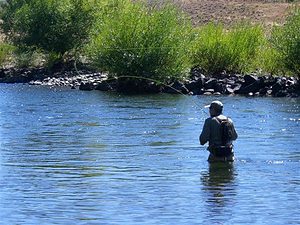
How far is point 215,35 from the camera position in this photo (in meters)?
61.8

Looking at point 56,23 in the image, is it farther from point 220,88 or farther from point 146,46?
point 220,88

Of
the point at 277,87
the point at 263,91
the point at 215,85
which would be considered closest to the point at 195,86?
the point at 215,85

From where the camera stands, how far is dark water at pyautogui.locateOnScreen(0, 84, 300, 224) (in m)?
18.2

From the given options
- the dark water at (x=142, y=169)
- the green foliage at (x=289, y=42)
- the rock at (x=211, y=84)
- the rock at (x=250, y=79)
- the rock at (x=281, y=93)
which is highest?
the green foliage at (x=289, y=42)

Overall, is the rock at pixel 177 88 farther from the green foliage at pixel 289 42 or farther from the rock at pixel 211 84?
the green foliage at pixel 289 42

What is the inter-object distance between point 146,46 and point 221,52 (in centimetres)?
587

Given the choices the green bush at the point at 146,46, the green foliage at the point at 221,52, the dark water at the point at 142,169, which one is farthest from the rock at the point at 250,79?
the dark water at the point at 142,169

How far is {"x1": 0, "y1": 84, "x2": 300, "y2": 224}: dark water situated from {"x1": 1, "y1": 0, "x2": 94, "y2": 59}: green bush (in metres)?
28.4

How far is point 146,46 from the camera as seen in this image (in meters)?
56.3

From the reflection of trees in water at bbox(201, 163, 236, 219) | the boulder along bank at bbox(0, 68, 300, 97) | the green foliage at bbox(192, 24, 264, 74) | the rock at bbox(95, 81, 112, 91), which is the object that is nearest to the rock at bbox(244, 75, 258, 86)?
the boulder along bank at bbox(0, 68, 300, 97)

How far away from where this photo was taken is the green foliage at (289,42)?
2163 inches

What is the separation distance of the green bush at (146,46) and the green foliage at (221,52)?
12.3ft

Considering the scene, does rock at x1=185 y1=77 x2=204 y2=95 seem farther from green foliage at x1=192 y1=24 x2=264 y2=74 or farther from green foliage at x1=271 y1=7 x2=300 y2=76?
green foliage at x1=192 y1=24 x2=264 y2=74

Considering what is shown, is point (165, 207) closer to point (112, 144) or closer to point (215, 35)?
point (112, 144)
